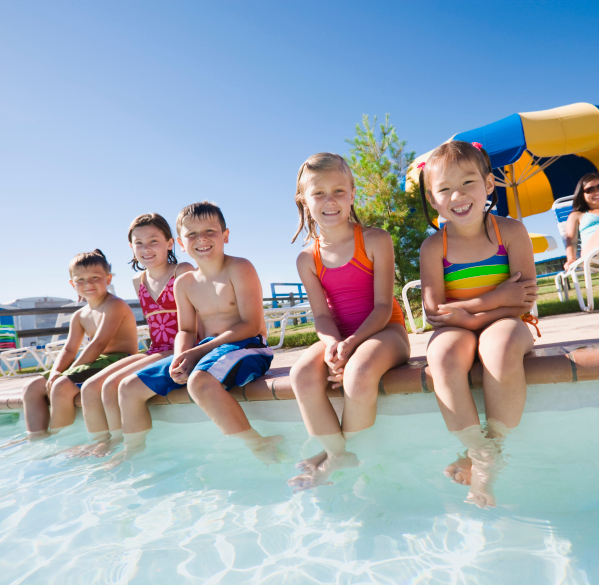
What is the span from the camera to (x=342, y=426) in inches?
77.9

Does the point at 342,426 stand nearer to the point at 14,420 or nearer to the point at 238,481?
the point at 238,481

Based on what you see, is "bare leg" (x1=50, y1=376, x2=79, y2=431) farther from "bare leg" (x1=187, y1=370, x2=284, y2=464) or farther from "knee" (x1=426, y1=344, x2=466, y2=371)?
"knee" (x1=426, y1=344, x2=466, y2=371)

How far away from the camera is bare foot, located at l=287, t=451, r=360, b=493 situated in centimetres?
173

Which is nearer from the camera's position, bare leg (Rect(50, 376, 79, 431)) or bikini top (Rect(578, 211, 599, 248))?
bare leg (Rect(50, 376, 79, 431))

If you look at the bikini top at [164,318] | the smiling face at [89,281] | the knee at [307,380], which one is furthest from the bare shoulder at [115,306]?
the knee at [307,380]

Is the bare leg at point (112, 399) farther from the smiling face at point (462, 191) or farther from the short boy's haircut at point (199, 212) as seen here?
the smiling face at point (462, 191)

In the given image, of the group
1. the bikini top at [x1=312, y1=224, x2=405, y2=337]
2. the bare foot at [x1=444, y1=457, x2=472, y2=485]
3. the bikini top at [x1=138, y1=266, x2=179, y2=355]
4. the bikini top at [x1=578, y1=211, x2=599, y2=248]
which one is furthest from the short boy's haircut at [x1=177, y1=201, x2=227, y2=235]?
the bikini top at [x1=578, y1=211, x2=599, y2=248]

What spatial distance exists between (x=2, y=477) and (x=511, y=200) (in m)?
8.61

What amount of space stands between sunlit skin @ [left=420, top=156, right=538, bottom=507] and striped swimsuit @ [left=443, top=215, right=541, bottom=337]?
3 cm

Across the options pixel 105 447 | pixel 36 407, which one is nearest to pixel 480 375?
pixel 105 447

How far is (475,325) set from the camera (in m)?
1.98

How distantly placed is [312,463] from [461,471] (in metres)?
0.64

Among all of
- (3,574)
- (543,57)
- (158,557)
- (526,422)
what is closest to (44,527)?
(3,574)

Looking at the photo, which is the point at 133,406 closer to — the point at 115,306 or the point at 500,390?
the point at 115,306
